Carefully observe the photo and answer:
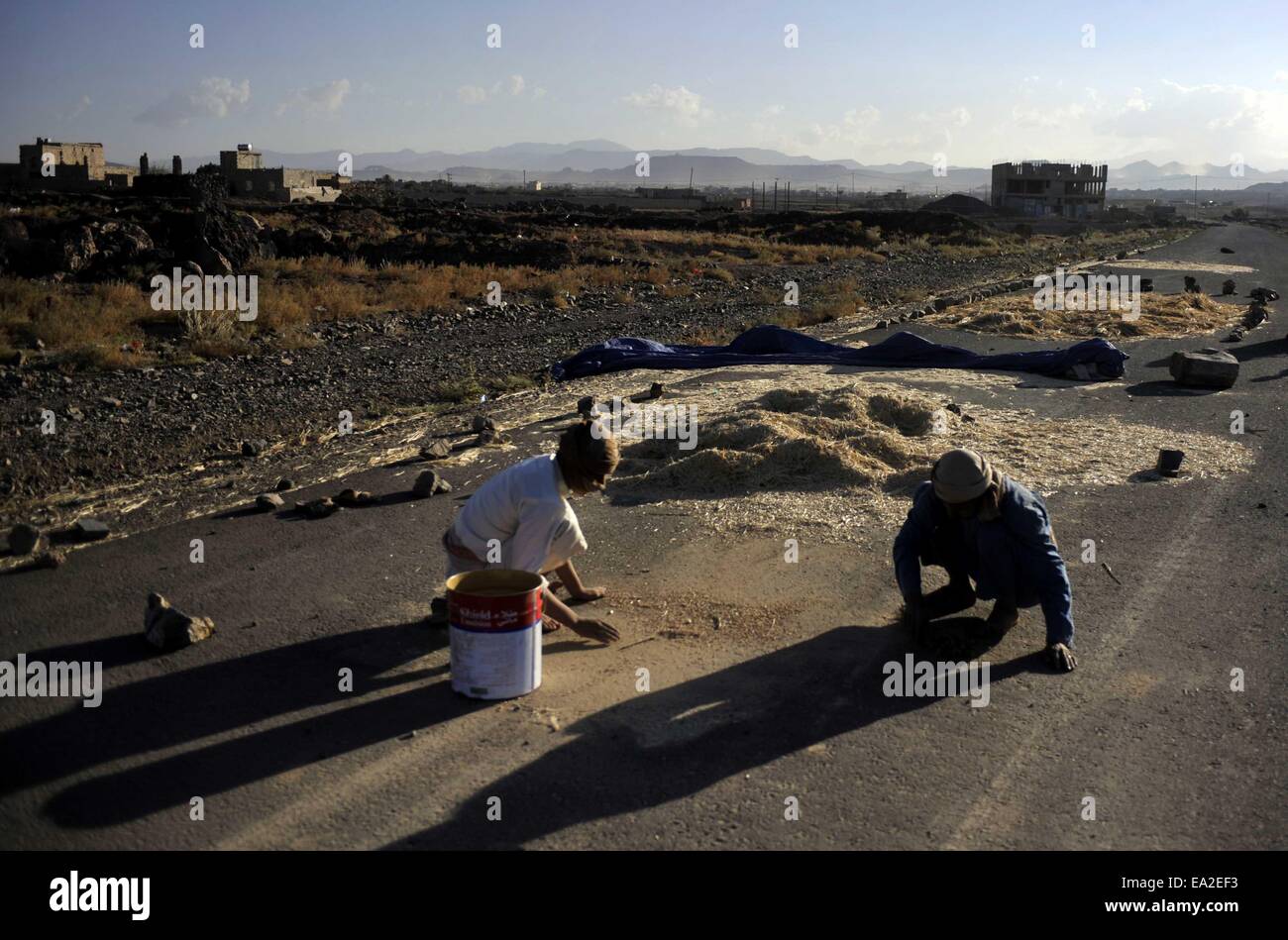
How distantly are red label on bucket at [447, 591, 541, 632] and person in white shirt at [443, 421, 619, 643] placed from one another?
1.18ft

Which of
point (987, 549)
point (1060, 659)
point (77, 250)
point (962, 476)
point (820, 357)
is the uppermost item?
point (77, 250)

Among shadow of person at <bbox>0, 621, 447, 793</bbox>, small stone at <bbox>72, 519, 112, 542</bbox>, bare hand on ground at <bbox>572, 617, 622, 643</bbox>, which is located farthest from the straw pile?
small stone at <bbox>72, 519, 112, 542</bbox>

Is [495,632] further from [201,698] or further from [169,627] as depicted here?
[169,627]

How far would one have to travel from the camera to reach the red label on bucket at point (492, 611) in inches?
185

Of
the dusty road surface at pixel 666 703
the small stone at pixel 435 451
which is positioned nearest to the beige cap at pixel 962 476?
the dusty road surface at pixel 666 703

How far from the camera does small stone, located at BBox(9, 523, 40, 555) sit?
6773 mm

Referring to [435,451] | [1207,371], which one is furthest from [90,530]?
[1207,371]

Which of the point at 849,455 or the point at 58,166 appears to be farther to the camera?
the point at 58,166

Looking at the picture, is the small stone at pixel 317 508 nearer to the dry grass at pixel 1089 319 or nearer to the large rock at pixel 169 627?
the large rock at pixel 169 627

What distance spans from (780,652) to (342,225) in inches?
1330

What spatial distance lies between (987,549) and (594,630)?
2047 millimetres

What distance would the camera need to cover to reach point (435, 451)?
9.56 metres

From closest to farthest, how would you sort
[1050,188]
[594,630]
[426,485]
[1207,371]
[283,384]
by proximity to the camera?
[594,630]
[426,485]
[283,384]
[1207,371]
[1050,188]

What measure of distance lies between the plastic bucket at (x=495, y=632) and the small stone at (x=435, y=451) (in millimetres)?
4573
